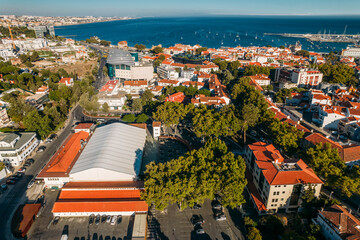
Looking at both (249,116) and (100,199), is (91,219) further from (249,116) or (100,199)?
(249,116)

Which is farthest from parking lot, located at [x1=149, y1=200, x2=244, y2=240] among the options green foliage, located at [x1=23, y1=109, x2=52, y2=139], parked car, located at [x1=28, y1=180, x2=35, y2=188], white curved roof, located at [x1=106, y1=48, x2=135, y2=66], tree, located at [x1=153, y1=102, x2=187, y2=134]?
white curved roof, located at [x1=106, y1=48, x2=135, y2=66]

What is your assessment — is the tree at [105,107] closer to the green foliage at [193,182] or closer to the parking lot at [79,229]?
the parking lot at [79,229]

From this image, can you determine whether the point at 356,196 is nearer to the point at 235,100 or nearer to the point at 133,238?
the point at 133,238

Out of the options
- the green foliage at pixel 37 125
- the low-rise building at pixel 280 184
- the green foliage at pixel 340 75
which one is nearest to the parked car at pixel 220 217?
the low-rise building at pixel 280 184

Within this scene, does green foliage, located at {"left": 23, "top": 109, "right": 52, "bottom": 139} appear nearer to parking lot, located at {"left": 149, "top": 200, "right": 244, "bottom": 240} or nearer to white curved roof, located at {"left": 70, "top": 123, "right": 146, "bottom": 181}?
white curved roof, located at {"left": 70, "top": 123, "right": 146, "bottom": 181}

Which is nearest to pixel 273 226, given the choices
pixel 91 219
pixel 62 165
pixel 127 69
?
pixel 91 219

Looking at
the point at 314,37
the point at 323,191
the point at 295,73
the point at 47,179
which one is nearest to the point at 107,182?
the point at 47,179
